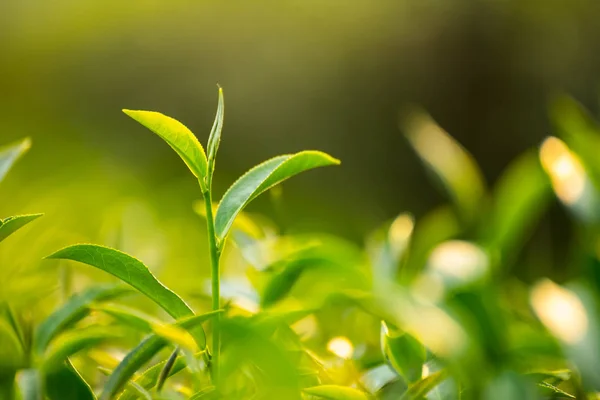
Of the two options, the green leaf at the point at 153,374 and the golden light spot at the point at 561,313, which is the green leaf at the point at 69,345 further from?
the golden light spot at the point at 561,313

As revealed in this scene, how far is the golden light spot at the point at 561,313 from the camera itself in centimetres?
30

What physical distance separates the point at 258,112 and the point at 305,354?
10.1 ft

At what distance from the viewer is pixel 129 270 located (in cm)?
34

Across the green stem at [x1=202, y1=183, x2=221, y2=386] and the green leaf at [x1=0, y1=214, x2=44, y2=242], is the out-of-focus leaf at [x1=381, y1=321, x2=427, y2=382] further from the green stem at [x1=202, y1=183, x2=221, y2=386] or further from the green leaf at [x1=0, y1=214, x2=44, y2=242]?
the green leaf at [x1=0, y1=214, x2=44, y2=242]

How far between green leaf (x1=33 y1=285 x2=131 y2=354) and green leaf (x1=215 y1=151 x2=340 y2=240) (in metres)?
0.08

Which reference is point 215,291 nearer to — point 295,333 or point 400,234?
point 295,333

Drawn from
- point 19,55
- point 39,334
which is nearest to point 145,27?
point 19,55

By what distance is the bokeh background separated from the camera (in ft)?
9.89

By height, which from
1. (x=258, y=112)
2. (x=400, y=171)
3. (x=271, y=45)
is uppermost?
(x=271, y=45)

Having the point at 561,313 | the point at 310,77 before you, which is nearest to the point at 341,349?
the point at 561,313

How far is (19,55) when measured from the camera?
3.36 metres

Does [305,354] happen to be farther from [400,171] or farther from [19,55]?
[19,55]

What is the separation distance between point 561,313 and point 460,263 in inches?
2.9

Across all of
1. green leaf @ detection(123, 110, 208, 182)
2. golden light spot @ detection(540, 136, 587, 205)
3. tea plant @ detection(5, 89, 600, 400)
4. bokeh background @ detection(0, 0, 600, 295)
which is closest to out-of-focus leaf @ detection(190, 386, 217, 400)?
tea plant @ detection(5, 89, 600, 400)
